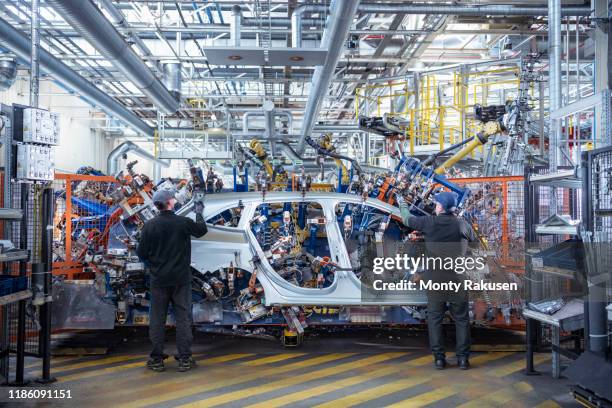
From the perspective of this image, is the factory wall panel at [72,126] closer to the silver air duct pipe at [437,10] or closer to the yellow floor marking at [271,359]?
the silver air duct pipe at [437,10]

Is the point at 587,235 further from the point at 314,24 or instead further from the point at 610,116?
the point at 314,24

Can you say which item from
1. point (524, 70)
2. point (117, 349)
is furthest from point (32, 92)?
point (524, 70)

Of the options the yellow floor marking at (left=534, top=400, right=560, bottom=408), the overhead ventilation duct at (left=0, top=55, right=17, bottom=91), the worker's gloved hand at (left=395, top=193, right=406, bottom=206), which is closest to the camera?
the yellow floor marking at (left=534, top=400, right=560, bottom=408)

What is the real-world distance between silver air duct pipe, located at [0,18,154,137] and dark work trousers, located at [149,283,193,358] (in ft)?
15.5

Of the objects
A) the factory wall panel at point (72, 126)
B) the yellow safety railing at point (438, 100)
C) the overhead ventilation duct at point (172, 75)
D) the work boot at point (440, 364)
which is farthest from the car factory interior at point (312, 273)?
the factory wall panel at point (72, 126)

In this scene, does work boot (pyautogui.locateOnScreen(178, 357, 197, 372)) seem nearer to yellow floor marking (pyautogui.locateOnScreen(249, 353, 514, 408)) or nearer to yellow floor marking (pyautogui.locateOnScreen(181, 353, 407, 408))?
yellow floor marking (pyautogui.locateOnScreen(181, 353, 407, 408))

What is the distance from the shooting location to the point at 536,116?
13.0m

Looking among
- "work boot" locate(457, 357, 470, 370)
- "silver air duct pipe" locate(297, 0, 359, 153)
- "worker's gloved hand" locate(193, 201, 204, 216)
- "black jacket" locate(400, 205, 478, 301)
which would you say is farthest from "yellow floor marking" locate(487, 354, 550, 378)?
"silver air duct pipe" locate(297, 0, 359, 153)

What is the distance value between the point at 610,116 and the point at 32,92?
5138mm

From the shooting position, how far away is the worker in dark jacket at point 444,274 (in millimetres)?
5613

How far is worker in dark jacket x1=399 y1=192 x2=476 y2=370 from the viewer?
5.61m

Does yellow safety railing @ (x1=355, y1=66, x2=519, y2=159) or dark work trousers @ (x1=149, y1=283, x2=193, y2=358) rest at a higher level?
yellow safety railing @ (x1=355, y1=66, x2=519, y2=159)

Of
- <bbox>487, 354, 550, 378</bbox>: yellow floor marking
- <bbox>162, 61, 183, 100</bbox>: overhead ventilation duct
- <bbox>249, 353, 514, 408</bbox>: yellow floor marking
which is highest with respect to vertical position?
<bbox>162, 61, 183, 100</bbox>: overhead ventilation duct

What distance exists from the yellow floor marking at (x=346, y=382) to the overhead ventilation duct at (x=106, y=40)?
4510 millimetres
